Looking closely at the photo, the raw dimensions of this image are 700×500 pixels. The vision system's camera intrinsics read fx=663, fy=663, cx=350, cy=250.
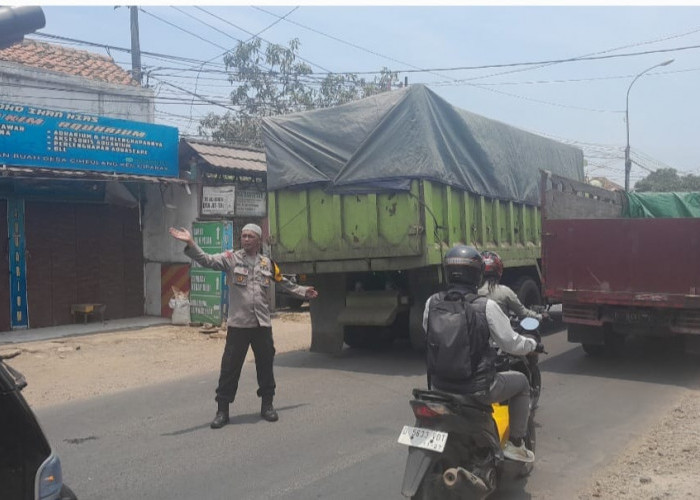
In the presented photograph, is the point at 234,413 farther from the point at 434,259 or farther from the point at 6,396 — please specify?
the point at 6,396

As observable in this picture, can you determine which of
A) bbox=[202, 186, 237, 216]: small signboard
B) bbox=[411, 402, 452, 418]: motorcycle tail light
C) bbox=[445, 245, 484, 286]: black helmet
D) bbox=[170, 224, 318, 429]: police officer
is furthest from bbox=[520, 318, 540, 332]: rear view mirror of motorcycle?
bbox=[202, 186, 237, 216]: small signboard

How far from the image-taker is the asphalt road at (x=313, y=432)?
4.47 m

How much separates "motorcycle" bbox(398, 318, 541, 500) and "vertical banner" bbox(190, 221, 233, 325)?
867 centimetres

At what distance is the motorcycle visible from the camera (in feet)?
11.5

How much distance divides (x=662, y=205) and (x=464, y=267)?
11.9 meters

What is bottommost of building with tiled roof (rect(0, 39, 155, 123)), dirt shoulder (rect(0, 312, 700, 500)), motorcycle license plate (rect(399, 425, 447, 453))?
dirt shoulder (rect(0, 312, 700, 500))

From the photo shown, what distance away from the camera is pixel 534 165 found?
37.6ft

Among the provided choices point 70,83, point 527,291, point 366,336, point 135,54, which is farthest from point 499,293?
point 135,54

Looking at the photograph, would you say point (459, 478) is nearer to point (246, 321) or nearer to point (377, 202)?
point (246, 321)

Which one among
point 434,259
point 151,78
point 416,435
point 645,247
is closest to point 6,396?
point 416,435

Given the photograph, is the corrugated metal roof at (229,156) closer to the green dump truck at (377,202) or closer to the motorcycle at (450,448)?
the green dump truck at (377,202)

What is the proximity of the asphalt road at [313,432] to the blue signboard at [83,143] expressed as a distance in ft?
15.9

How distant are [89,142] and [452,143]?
20.3ft

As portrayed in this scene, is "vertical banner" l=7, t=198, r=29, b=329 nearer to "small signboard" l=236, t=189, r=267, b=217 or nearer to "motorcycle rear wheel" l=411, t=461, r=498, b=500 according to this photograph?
"small signboard" l=236, t=189, r=267, b=217
